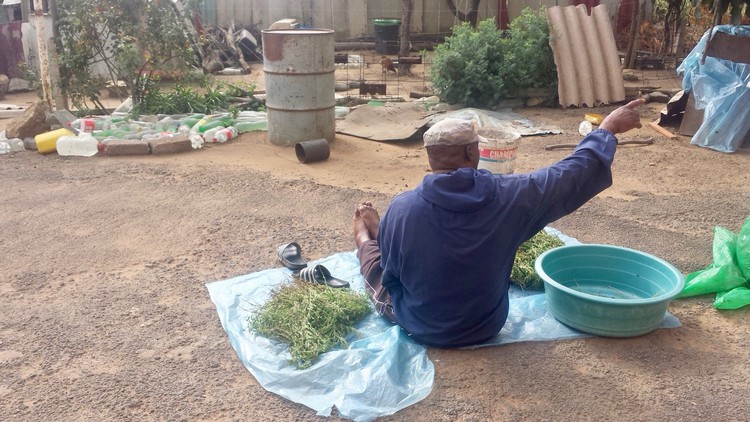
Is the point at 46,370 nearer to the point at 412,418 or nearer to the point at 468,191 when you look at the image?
the point at 412,418

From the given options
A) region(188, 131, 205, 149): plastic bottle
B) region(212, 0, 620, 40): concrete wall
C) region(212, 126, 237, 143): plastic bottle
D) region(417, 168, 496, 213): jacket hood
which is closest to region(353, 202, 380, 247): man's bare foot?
region(417, 168, 496, 213): jacket hood

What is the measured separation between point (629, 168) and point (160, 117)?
5.51 metres

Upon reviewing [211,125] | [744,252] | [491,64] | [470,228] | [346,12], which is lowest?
Result: [744,252]

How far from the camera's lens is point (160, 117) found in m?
8.26

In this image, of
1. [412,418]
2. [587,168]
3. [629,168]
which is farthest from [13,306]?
[629,168]

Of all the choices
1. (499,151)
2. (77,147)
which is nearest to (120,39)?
(77,147)

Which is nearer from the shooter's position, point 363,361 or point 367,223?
point 363,361

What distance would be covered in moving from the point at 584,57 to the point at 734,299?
6.21 metres

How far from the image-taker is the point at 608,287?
372 cm

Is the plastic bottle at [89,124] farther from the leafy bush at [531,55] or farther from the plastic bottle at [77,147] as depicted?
the leafy bush at [531,55]

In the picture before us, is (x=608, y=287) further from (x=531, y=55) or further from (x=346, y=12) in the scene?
(x=346, y=12)

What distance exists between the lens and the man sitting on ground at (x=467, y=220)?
2.86m

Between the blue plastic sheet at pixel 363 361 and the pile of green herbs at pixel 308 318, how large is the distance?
0.04m

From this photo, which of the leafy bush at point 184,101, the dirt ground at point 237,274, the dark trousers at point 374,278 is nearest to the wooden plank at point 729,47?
the dirt ground at point 237,274
